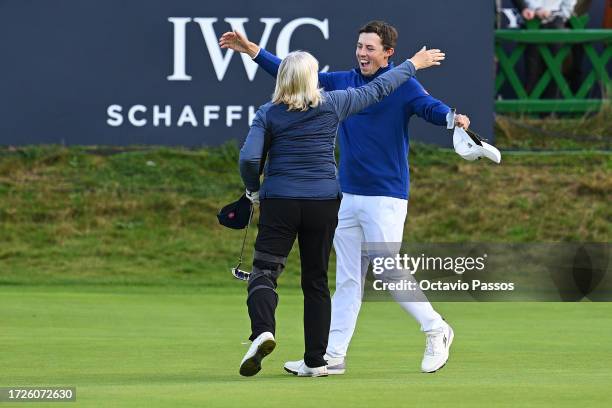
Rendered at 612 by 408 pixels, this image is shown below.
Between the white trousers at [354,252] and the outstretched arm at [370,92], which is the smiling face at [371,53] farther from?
the white trousers at [354,252]

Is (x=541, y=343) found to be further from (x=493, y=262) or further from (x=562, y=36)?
(x=562, y=36)

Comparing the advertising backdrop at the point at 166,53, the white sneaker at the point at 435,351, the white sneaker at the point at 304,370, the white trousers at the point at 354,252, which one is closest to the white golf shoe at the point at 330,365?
the white sneaker at the point at 304,370

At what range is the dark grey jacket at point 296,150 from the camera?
8.27m

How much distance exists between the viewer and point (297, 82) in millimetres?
8203

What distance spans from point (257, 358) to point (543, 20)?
1235 centimetres

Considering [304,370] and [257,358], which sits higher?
[257,358]

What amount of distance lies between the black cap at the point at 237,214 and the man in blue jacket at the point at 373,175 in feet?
1.95

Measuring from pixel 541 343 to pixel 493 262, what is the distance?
649cm

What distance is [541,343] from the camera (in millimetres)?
10750

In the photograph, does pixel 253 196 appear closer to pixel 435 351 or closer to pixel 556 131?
pixel 435 351

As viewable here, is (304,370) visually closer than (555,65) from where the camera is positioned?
Yes

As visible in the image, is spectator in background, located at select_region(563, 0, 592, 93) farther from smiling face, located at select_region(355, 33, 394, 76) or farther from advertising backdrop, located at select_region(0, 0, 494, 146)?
smiling face, located at select_region(355, 33, 394, 76)

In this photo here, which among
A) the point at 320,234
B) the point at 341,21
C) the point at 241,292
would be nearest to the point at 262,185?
the point at 320,234

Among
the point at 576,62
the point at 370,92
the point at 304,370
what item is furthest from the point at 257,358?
the point at 576,62
